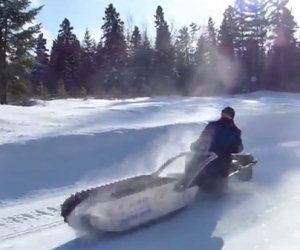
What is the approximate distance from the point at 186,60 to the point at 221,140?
4483 cm

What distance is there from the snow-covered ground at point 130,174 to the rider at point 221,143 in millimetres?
454

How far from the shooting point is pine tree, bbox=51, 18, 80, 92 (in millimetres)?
51328

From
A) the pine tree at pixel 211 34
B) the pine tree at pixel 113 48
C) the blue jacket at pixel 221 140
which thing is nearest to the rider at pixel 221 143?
the blue jacket at pixel 221 140

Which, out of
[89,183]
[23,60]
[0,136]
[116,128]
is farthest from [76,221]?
[23,60]

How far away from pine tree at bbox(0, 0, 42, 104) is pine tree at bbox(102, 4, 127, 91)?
15299 mm

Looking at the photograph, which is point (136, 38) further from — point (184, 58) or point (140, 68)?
point (140, 68)

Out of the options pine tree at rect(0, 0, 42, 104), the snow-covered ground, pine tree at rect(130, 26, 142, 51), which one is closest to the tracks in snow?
the snow-covered ground

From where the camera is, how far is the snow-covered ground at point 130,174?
545 centimetres

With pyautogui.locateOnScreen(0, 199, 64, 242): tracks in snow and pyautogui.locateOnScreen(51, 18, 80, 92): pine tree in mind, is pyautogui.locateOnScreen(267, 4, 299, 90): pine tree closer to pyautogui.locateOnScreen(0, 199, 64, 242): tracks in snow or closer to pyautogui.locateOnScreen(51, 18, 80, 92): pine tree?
pyautogui.locateOnScreen(51, 18, 80, 92): pine tree

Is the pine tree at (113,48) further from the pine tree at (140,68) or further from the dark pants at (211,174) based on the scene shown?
the dark pants at (211,174)

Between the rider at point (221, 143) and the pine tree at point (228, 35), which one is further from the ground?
the pine tree at point (228, 35)

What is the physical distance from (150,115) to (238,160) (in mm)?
6510

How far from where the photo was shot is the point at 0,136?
9.42 metres

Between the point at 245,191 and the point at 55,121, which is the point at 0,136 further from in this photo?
the point at 245,191
